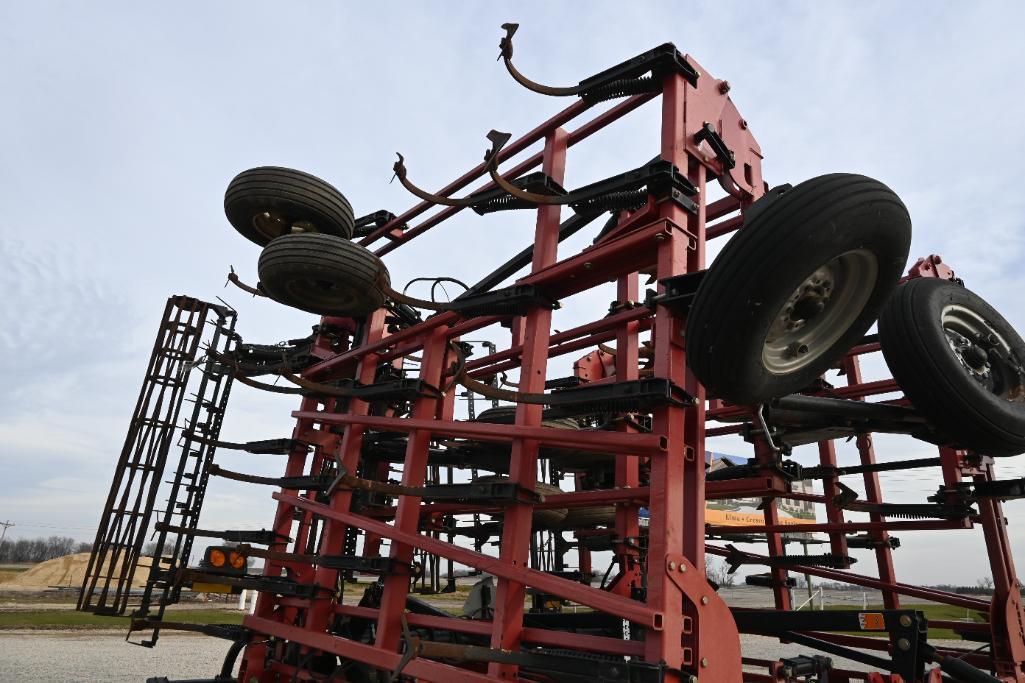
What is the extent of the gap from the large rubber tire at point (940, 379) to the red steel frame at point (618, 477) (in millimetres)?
1175

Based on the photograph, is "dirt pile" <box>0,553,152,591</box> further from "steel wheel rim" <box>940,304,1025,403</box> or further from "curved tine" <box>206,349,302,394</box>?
"steel wheel rim" <box>940,304,1025,403</box>

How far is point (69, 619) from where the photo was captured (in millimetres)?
16766

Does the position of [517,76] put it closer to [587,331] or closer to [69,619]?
[587,331]

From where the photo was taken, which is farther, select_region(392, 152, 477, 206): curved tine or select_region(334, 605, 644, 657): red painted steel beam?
select_region(392, 152, 477, 206): curved tine

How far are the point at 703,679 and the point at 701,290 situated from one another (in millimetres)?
1823

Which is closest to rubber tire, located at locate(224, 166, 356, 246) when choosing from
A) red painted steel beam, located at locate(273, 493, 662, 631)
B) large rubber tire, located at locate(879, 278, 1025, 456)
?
red painted steel beam, located at locate(273, 493, 662, 631)

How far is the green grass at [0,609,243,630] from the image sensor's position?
49.3 ft

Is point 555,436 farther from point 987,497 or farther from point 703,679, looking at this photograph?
point 987,497

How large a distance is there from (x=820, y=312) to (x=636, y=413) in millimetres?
1834

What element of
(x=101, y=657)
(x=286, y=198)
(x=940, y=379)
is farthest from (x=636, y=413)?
(x=101, y=657)

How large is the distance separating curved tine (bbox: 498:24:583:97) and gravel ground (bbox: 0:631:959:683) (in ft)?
29.4

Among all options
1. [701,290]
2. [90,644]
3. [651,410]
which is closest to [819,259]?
[701,290]

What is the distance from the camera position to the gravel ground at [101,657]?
8.63 metres

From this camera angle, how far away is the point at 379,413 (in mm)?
7004
